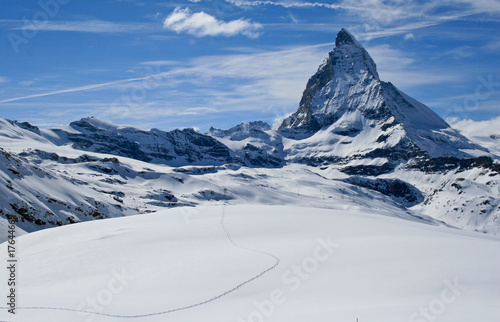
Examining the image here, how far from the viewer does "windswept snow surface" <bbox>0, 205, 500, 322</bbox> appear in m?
14.9

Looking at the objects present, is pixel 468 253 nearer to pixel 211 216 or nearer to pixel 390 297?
pixel 390 297

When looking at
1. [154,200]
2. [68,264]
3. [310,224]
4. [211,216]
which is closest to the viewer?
[68,264]

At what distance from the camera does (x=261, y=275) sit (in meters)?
19.3

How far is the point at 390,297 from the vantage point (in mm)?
15023

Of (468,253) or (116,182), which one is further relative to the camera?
(116,182)

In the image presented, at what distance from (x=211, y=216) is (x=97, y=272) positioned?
Result: 48.3ft

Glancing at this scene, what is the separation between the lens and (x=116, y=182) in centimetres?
19162

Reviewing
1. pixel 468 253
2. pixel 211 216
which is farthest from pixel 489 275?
pixel 211 216

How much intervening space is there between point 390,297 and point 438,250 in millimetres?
6361

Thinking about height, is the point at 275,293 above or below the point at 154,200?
above

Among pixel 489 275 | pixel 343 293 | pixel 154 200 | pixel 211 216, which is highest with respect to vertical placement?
pixel 489 275

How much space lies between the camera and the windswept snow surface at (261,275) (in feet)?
48.7

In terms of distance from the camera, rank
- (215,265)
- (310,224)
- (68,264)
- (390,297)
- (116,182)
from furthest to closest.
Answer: (116,182) < (310,224) < (68,264) < (215,265) < (390,297)

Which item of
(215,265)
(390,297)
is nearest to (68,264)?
(215,265)
